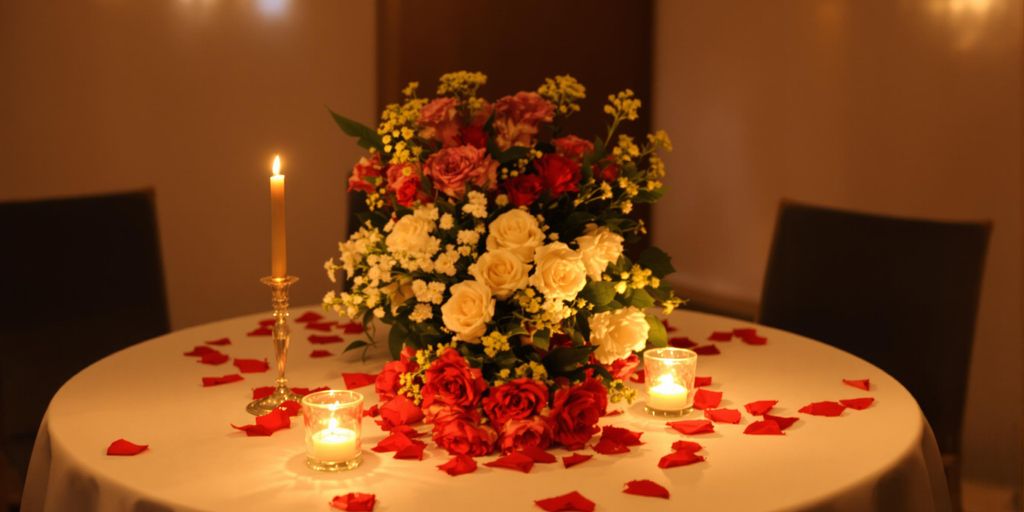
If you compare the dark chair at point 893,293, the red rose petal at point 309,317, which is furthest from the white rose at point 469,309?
the dark chair at point 893,293

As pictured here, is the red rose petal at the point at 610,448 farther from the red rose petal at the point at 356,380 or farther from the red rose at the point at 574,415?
the red rose petal at the point at 356,380

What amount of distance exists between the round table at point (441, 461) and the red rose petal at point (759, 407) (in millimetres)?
17

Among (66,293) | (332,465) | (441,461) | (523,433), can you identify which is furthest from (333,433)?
(66,293)

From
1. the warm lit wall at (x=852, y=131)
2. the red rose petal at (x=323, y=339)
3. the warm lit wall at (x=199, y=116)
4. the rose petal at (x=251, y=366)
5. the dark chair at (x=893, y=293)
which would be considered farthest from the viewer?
the warm lit wall at (x=199, y=116)

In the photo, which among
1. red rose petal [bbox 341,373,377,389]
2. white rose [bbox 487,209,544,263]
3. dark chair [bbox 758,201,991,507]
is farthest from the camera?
dark chair [bbox 758,201,991,507]

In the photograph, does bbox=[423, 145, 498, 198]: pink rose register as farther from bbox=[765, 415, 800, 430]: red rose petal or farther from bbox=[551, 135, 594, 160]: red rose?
bbox=[765, 415, 800, 430]: red rose petal

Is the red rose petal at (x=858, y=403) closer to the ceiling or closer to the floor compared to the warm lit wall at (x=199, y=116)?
closer to the floor

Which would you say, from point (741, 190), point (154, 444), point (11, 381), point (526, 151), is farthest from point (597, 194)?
point (741, 190)

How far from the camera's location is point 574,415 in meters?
1.45

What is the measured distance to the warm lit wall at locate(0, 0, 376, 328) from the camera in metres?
3.76

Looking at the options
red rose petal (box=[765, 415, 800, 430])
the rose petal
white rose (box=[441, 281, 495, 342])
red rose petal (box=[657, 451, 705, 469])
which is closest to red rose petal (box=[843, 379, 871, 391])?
red rose petal (box=[765, 415, 800, 430])

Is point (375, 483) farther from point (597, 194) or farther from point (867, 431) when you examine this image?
point (867, 431)

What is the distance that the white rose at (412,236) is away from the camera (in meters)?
1.52

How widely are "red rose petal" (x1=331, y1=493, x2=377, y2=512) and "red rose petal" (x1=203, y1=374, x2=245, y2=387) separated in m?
0.62
